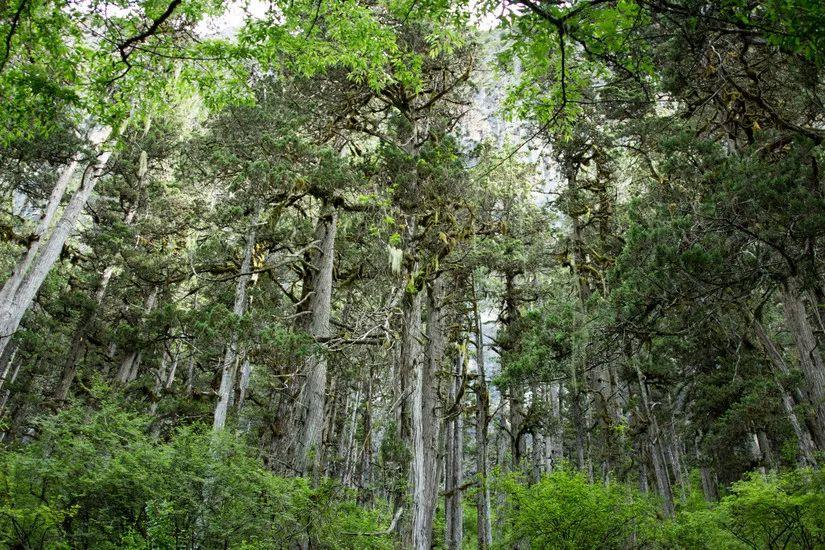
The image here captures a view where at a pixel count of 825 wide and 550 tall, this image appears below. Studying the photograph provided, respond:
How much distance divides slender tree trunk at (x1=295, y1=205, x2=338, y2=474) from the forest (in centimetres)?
6

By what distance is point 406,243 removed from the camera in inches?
358

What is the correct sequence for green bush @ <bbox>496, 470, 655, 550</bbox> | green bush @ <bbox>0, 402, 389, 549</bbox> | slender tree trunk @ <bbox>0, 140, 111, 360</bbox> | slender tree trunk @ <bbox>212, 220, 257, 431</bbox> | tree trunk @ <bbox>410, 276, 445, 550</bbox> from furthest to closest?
slender tree trunk @ <bbox>212, 220, 257, 431</bbox>
slender tree trunk @ <bbox>0, 140, 111, 360</bbox>
green bush @ <bbox>496, 470, 655, 550</bbox>
tree trunk @ <bbox>410, 276, 445, 550</bbox>
green bush @ <bbox>0, 402, 389, 549</bbox>

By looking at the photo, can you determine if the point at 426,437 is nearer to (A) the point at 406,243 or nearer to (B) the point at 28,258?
(A) the point at 406,243

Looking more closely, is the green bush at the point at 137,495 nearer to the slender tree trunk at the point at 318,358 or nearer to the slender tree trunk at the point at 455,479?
the slender tree trunk at the point at 318,358

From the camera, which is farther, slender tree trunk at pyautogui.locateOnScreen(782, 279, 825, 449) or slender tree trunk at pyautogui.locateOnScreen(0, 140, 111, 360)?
slender tree trunk at pyautogui.locateOnScreen(0, 140, 111, 360)

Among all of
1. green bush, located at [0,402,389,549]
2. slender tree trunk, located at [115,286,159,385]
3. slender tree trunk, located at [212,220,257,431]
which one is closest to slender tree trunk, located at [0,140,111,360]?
slender tree trunk, located at [212,220,257,431]

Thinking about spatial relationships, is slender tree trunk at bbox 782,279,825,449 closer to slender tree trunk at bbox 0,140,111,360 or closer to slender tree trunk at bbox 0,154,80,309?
slender tree trunk at bbox 0,140,111,360

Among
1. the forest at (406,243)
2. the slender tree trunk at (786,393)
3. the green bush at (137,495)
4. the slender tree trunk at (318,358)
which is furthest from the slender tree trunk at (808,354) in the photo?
the slender tree trunk at (318,358)

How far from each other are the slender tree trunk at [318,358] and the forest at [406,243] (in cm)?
6

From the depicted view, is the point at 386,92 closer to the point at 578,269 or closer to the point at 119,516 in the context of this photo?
the point at 578,269

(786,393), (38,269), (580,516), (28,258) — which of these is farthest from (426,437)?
(786,393)

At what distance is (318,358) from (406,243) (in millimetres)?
2623

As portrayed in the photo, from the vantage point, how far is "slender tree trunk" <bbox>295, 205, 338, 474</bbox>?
29.9 ft

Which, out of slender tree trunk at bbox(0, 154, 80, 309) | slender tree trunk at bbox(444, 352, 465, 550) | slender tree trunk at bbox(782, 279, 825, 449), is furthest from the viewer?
slender tree trunk at bbox(444, 352, 465, 550)
